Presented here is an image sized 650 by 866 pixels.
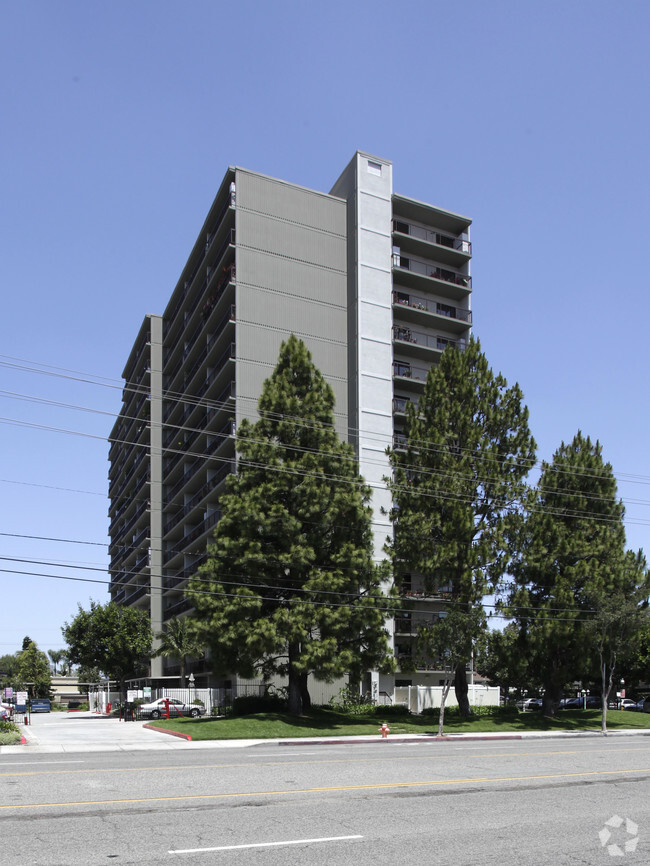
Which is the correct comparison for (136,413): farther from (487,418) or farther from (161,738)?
(161,738)

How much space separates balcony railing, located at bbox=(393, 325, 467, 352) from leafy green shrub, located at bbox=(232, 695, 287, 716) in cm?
2946

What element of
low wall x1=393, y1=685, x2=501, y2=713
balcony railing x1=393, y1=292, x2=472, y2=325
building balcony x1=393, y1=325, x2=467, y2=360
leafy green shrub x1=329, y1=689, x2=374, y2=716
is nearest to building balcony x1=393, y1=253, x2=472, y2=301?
balcony railing x1=393, y1=292, x2=472, y2=325

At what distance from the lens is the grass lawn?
31609mm

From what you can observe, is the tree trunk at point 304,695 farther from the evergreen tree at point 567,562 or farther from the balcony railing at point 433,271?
the balcony railing at point 433,271

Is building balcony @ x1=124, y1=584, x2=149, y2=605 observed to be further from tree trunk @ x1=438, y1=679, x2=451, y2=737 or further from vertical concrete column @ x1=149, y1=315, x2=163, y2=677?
tree trunk @ x1=438, y1=679, x2=451, y2=737

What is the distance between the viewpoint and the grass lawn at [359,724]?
31.6 m

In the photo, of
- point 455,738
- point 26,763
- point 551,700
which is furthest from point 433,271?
point 26,763

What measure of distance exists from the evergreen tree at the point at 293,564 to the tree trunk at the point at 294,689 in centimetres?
5

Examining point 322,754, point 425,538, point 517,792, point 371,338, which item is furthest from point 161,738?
point 371,338

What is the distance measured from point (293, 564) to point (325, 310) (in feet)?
89.3

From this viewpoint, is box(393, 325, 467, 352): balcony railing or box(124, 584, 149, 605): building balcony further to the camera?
box(124, 584, 149, 605): building balcony

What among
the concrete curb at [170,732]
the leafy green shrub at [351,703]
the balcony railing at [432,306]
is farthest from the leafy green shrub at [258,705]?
the balcony railing at [432,306]

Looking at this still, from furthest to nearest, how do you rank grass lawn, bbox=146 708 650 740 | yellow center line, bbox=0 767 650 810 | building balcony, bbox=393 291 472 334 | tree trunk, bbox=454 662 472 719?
building balcony, bbox=393 291 472 334 < tree trunk, bbox=454 662 472 719 < grass lawn, bbox=146 708 650 740 < yellow center line, bbox=0 767 650 810

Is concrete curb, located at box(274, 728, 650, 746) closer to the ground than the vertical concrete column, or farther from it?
closer to the ground
